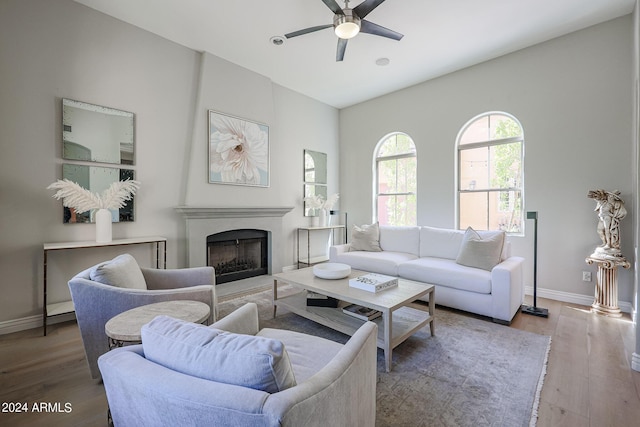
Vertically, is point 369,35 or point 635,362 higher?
Answer: point 369,35

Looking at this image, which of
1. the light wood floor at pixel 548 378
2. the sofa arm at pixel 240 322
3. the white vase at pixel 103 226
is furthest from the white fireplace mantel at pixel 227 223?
the sofa arm at pixel 240 322

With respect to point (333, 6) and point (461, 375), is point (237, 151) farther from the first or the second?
point (461, 375)

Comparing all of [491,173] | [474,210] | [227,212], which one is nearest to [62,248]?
[227,212]

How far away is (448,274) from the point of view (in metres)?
3.19

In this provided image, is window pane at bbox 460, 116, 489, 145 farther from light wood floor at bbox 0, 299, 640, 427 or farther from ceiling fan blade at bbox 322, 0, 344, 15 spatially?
ceiling fan blade at bbox 322, 0, 344, 15

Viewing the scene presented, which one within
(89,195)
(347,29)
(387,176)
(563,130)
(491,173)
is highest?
(347,29)

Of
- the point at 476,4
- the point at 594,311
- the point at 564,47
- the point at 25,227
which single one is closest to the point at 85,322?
the point at 25,227

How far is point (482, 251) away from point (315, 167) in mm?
3315

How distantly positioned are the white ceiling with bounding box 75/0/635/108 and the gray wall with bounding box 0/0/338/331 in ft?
0.94

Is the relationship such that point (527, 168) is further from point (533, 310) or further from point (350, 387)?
point (350, 387)

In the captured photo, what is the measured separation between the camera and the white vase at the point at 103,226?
2.91 meters

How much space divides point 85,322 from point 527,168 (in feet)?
15.9

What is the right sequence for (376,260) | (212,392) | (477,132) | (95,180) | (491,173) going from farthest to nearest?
(477,132)
(491,173)
(376,260)
(95,180)
(212,392)

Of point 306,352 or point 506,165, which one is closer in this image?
point 306,352
